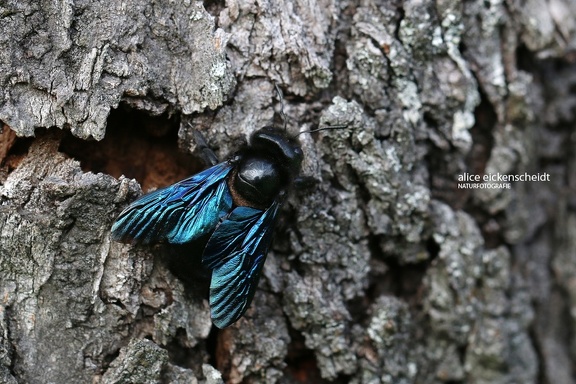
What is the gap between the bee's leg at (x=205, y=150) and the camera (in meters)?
2.50

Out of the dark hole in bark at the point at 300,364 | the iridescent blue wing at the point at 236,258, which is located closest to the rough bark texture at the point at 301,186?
the dark hole in bark at the point at 300,364

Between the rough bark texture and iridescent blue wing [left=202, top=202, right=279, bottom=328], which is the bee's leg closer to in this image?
the rough bark texture

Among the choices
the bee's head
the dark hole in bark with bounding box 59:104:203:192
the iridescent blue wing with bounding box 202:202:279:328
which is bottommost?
the iridescent blue wing with bounding box 202:202:279:328

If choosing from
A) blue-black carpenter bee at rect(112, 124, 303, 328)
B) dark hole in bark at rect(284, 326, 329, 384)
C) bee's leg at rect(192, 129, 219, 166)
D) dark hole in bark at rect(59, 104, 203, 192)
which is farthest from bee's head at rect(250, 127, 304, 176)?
dark hole in bark at rect(284, 326, 329, 384)

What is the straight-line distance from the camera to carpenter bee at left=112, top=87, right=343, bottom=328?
2.35m

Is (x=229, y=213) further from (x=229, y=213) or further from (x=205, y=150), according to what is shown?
(x=205, y=150)

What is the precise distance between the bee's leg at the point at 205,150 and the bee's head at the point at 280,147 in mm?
163

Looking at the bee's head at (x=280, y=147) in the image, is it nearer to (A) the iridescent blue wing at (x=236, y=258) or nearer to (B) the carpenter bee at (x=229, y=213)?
(B) the carpenter bee at (x=229, y=213)

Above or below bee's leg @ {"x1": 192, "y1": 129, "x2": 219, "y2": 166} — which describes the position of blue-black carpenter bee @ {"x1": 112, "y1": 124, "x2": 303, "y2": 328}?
below

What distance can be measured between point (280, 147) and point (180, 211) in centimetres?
46

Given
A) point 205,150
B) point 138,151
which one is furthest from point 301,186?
point 138,151

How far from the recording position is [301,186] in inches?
104

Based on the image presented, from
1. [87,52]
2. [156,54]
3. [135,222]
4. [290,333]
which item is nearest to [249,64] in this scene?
[156,54]

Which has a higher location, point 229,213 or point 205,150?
point 205,150
